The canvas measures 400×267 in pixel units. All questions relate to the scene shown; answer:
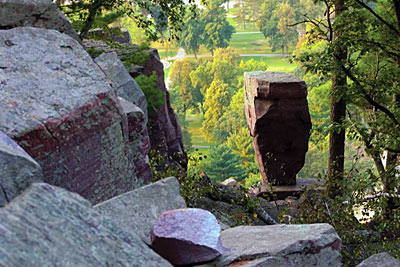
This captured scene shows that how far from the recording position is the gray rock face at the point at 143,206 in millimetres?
3084

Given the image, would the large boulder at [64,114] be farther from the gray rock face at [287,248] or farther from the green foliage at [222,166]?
the green foliage at [222,166]

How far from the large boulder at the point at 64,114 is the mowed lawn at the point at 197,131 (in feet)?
130

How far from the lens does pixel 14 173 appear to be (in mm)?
2455

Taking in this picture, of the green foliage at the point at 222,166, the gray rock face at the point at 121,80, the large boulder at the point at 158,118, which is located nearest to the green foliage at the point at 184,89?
the green foliage at the point at 222,166

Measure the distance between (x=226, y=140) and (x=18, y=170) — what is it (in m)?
38.6

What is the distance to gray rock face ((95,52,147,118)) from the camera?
8109mm

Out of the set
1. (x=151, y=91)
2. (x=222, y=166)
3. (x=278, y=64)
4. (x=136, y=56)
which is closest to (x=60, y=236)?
(x=151, y=91)

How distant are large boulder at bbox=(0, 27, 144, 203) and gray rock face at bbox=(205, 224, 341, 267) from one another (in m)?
1.24

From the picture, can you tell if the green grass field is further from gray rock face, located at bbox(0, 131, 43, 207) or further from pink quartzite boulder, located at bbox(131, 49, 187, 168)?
gray rock face, located at bbox(0, 131, 43, 207)

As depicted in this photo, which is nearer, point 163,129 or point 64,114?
point 64,114

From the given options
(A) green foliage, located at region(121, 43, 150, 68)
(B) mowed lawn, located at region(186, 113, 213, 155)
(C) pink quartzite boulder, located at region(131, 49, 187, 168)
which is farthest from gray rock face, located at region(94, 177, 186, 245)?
(B) mowed lawn, located at region(186, 113, 213, 155)

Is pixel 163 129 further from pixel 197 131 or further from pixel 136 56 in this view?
pixel 197 131

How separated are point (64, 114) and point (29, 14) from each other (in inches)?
77.0

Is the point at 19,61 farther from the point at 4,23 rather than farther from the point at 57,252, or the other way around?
the point at 57,252
